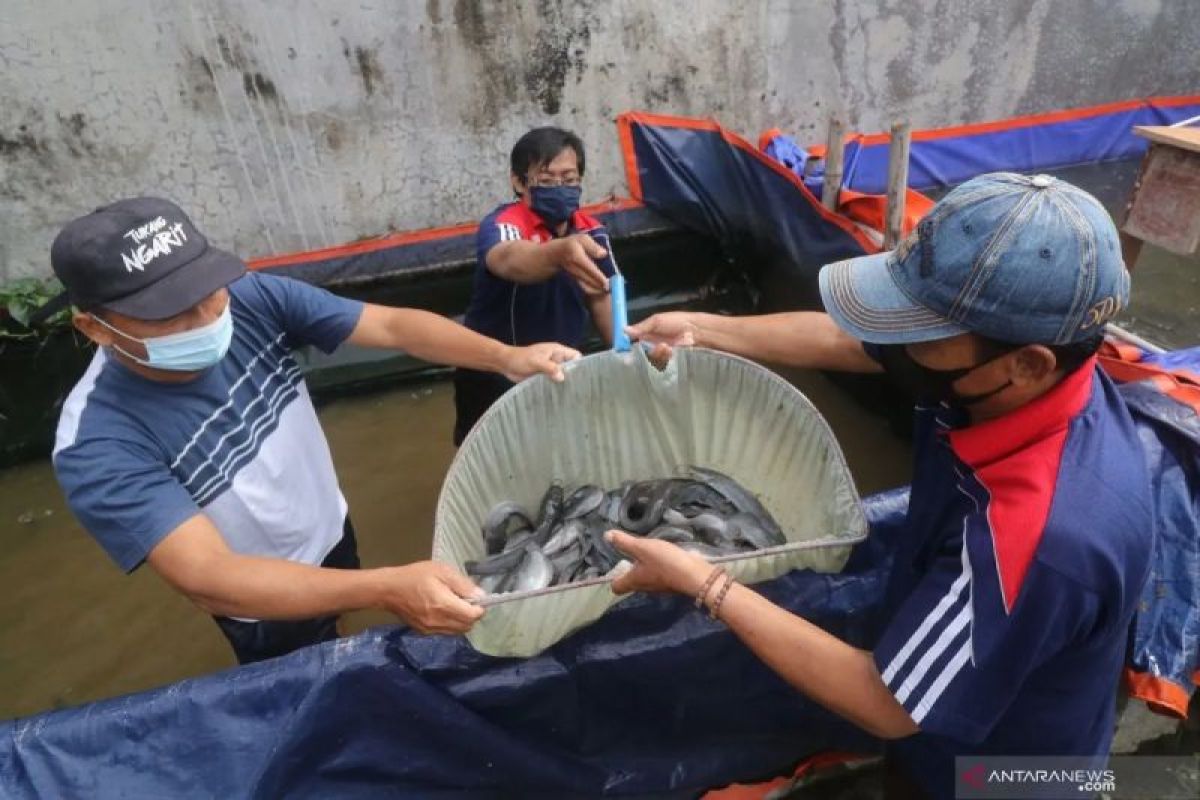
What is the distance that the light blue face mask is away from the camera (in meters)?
1.90

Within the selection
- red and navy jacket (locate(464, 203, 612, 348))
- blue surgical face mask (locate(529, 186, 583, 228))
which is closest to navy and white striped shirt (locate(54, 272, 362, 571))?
red and navy jacket (locate(464, 203, 612, 348))

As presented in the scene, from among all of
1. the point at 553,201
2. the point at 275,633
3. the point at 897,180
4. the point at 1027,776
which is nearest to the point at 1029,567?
the point at 1027,776

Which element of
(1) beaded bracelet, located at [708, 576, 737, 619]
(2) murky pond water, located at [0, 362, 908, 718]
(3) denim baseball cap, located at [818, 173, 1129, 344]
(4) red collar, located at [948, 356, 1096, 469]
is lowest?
(2) murky pond water, located at [0, 362, 908, 718]

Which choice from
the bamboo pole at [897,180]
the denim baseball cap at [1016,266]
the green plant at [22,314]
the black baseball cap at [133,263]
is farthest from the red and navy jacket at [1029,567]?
the green plant at [22,314]

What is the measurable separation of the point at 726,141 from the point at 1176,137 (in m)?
2.77

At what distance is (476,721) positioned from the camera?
212 centimetres

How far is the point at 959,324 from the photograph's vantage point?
4.26 feet

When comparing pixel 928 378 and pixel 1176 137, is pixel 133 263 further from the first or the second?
pixel 1176 137

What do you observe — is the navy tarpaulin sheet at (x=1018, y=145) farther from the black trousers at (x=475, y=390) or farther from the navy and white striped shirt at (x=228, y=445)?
the navy and white striped shirt at (x=228, y=445)

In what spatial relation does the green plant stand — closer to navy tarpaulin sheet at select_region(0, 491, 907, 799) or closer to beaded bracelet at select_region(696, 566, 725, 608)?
navy tarpaulin sheet at select_region(0, 491, 907, 799)

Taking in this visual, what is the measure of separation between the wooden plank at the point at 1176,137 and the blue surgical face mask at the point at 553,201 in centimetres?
290

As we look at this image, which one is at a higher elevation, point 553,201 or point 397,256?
point 553,201

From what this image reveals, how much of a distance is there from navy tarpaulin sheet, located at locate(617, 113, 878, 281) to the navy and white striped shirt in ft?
11.0

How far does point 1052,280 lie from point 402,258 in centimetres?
544
